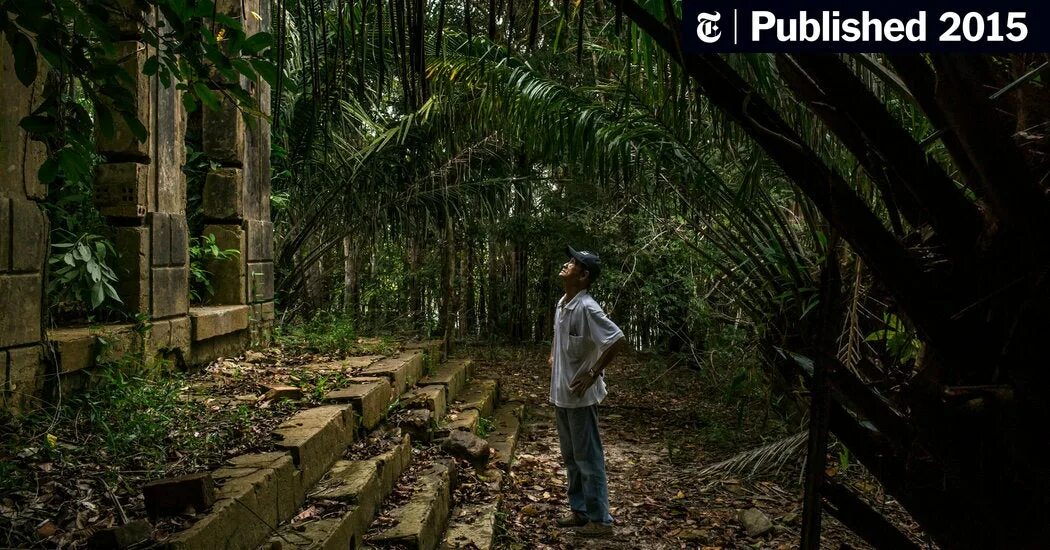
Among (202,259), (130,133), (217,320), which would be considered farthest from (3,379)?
(202,259)

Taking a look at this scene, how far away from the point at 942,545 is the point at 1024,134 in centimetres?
100

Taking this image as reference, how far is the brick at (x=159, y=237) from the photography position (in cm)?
488

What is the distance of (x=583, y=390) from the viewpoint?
4324mm

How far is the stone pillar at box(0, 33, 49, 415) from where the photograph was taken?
3.34 meters

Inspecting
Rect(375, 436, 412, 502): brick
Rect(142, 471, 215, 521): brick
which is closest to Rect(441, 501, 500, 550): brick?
Rect(375, 436, 412, 502): brick

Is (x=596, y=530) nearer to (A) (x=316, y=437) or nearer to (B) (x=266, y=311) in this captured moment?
(A) (x=316, y=437)

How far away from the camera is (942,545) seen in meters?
1.73

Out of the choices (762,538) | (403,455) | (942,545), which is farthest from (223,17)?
(762,538)

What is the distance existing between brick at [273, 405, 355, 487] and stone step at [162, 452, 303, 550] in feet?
0.43

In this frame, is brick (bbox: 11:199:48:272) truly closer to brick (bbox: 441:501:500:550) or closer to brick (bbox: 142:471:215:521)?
brick (bbox: 142:471:215:521)

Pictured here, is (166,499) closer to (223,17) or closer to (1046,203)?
(223,17)

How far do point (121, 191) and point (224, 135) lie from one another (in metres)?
1.66

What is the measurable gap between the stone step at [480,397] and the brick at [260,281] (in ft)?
6.59

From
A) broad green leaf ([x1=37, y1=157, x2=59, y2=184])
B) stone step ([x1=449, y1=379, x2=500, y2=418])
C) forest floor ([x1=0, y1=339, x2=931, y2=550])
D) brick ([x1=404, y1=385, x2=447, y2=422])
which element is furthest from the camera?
stone step ([x1=449, y1=379, x2=500, y2=418])
